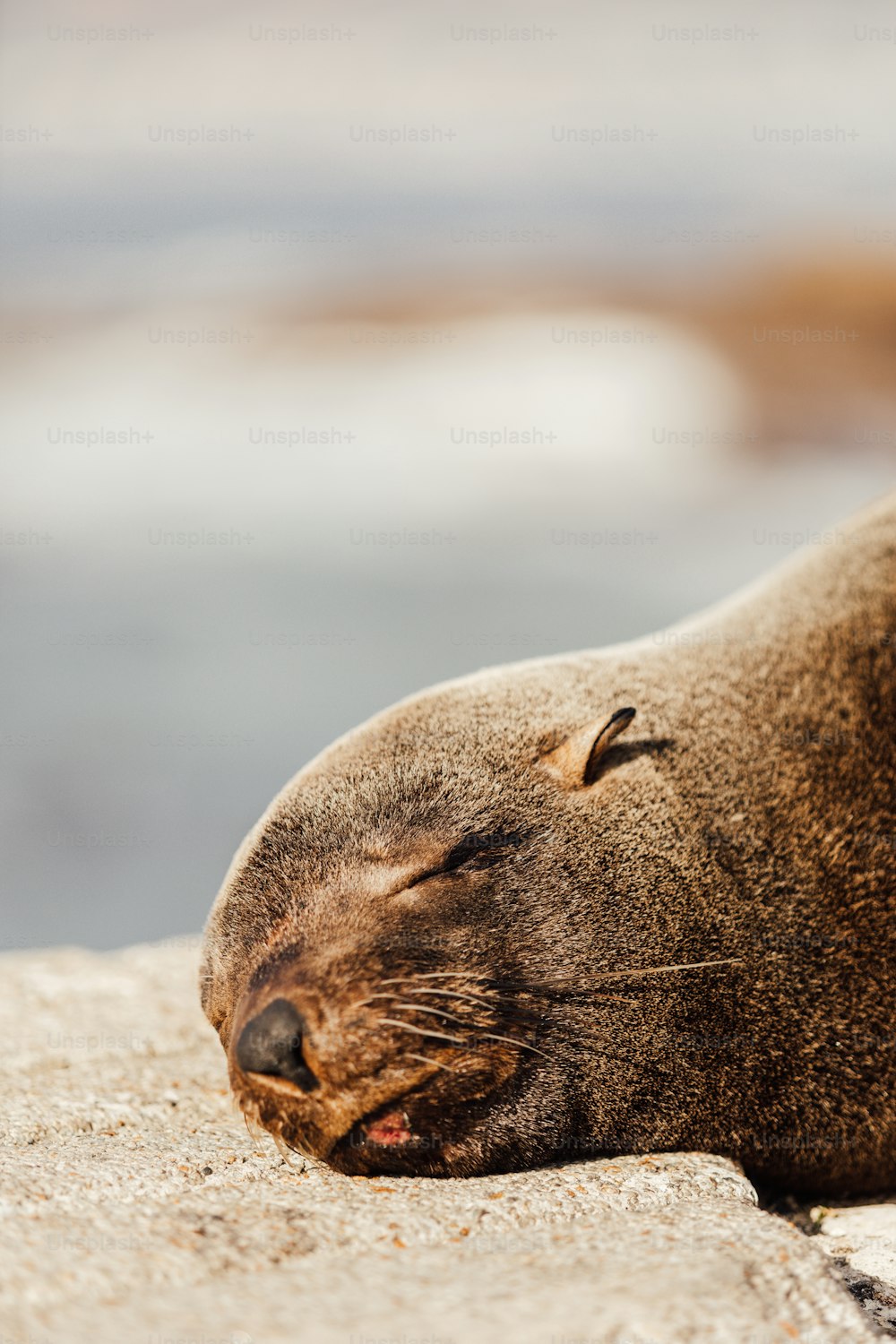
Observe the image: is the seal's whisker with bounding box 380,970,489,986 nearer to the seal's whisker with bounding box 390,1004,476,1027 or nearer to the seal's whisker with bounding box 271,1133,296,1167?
the seal's whisker with bounding box 390,1004,476,1027

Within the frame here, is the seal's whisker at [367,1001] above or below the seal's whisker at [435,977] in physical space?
below

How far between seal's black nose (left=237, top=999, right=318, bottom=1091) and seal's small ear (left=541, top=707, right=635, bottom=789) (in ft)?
3.23

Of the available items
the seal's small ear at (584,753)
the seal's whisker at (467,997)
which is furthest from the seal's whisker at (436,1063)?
the seal's small ear at (584,753)

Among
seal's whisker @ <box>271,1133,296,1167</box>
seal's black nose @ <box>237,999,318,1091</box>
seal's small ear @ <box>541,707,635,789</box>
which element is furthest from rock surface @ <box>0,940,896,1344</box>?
seal's small ear @ <box>541,707,635,789</box>

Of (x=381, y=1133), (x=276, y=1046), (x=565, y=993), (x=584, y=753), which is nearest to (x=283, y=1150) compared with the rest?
(x=381, y=1133)

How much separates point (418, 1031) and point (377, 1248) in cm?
46

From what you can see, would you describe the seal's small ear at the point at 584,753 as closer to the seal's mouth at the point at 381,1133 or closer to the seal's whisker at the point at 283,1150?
the seal's mouth at the point at 381,1133

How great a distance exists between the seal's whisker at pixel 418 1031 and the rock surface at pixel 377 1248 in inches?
13.1

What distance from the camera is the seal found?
2.98 meters

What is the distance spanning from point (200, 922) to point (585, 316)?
51.7 ft

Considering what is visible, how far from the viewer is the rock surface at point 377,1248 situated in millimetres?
2252

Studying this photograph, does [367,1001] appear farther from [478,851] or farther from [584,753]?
[584,753]

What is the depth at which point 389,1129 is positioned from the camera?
2.98m

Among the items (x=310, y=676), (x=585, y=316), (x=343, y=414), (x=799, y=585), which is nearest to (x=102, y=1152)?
(x=799, y=585)
